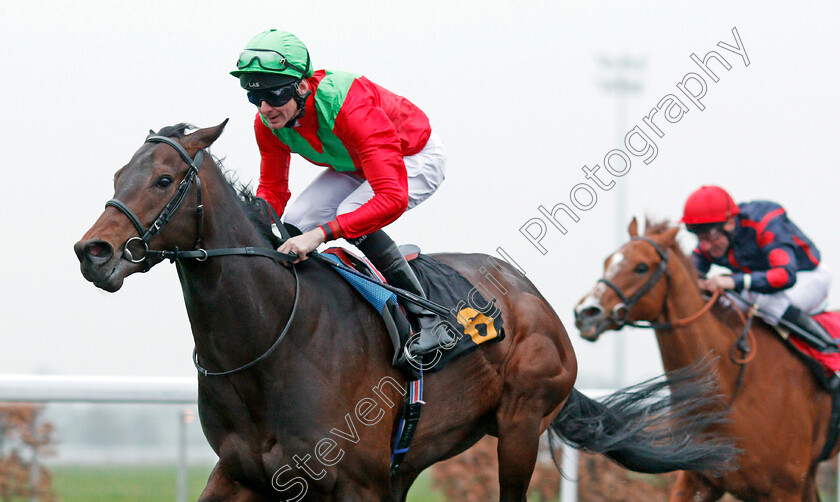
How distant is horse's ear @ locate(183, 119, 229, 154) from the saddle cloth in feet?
2.04

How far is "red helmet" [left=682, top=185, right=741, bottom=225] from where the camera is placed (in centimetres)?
479

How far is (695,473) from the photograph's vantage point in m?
4.43

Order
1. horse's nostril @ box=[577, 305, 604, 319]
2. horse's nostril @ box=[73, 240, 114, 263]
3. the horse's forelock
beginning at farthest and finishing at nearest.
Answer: horse's nostril @ box=[577, 305, 604, 319] < the horse's forelock < horse's nostril @ box=[73, 240, 114, 263]

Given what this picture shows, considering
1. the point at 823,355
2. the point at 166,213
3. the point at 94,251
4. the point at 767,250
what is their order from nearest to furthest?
the point at 94,251, the point at 166,213, the point at 823,355, the point at 767,250

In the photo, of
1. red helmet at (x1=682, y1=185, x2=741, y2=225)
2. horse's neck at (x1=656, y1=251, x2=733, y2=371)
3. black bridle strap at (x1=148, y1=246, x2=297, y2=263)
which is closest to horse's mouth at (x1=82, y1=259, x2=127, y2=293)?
black bridle strap at (x1=148, y1=246, x2=297, y2=263)

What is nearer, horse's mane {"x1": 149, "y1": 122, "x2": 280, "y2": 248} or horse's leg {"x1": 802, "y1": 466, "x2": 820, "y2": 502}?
horse's mane {"x1": 149, "y1": 122, "x2": 280, "y2": 248}

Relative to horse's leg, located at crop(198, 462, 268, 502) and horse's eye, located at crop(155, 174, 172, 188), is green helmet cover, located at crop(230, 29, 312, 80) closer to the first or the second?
horse's eye, located at crop(155, 174, 172, 188)

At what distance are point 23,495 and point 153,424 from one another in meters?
0.99

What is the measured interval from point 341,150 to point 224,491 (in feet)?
3.76

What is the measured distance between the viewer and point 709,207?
15.7ft

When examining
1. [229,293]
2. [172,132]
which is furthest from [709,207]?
[172,132]

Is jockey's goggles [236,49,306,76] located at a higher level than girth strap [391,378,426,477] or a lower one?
higher

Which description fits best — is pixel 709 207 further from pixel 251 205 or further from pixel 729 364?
pixel 251 205

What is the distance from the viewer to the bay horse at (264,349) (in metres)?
2.48
